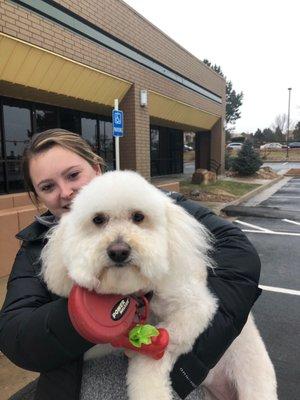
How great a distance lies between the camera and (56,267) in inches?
57.5

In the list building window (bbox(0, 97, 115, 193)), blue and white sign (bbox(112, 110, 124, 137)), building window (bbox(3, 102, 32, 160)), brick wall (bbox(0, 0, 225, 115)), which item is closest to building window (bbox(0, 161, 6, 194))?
building window (bbox(0, 97, 115, 193))

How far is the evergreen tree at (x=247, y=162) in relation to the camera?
25.3m

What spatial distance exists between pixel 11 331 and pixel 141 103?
41.2 ft

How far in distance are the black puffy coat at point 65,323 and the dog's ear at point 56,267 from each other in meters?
0.06

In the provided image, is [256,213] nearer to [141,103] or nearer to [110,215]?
[141,103]

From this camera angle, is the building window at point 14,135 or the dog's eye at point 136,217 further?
the building window at point 14,135

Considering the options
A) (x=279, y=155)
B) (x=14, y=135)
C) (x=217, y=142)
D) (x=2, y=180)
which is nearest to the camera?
(x=2, y=180)

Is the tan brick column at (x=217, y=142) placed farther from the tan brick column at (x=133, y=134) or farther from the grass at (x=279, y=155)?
the grass at (x=279, y=155)

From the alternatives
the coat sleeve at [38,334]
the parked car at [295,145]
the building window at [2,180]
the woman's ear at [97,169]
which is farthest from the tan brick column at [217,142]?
the parked car at [295,145]

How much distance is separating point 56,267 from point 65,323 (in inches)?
9.1

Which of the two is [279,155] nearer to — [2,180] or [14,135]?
[14,135]

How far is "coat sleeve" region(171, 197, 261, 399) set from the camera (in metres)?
1.41

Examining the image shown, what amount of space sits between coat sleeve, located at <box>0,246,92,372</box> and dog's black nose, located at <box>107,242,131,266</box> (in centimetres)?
23

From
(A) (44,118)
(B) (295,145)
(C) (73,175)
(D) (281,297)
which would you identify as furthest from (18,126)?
(B) (295,145)
